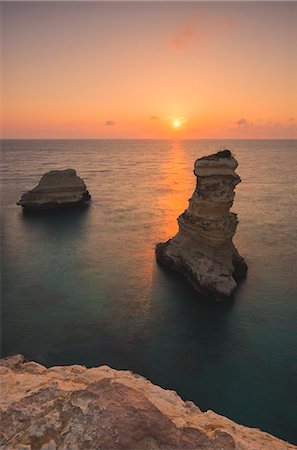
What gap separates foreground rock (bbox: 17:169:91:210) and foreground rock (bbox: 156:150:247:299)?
36989 millimetres

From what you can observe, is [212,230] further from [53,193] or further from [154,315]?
[53,193]

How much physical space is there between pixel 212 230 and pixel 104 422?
1272 inches

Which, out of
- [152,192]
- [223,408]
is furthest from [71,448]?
[152,192]

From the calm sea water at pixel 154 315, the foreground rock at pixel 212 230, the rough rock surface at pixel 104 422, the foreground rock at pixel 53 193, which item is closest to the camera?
the rough rock surface at pixel 104 422

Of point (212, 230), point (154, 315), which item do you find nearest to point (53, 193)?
point (212, 230)

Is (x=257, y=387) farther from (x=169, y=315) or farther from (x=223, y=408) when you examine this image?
(x=169, y=315)

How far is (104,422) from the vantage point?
754 centimetres

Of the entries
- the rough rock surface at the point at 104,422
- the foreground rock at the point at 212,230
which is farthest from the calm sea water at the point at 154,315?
the rough rock surface at the point at 104,422

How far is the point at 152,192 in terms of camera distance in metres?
95.1

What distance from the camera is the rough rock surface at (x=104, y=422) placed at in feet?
24.0

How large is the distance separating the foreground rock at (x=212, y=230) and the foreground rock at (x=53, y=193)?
3699 cm

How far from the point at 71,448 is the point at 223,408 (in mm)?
18385

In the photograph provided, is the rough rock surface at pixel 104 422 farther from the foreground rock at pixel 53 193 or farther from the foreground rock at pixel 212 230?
the foreground rock at pixel 53 193

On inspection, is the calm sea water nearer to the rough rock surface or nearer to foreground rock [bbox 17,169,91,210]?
foreground rock [bbox 17,169,91,210]
